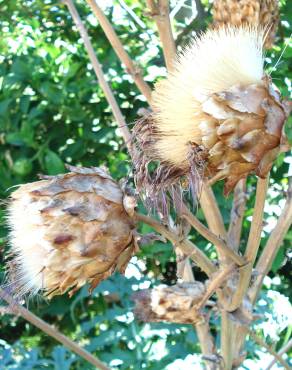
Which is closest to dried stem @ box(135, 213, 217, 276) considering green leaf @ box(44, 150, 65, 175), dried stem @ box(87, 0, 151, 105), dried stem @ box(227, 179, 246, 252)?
dried stem @ box(227, 179, 246, 252)

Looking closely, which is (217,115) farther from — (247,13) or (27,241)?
(247,13)

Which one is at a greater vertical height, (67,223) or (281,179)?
(67,223)

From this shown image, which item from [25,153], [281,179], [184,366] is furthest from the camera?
[25,153]

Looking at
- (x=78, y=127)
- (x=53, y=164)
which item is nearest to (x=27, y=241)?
(x=53, y=164)

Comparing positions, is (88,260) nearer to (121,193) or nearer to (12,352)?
(121,193)

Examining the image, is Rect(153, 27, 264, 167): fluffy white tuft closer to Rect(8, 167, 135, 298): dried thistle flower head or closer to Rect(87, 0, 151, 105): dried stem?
Rect(8, 167, 135, 298): dried thistle flower head

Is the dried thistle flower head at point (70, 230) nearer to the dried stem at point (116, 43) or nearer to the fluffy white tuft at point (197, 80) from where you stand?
the fluffy white tuft at point (197, 80)

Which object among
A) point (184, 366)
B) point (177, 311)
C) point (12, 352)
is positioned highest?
point (177, 311)

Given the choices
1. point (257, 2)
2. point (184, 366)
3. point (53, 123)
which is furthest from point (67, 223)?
point (53, 123)
